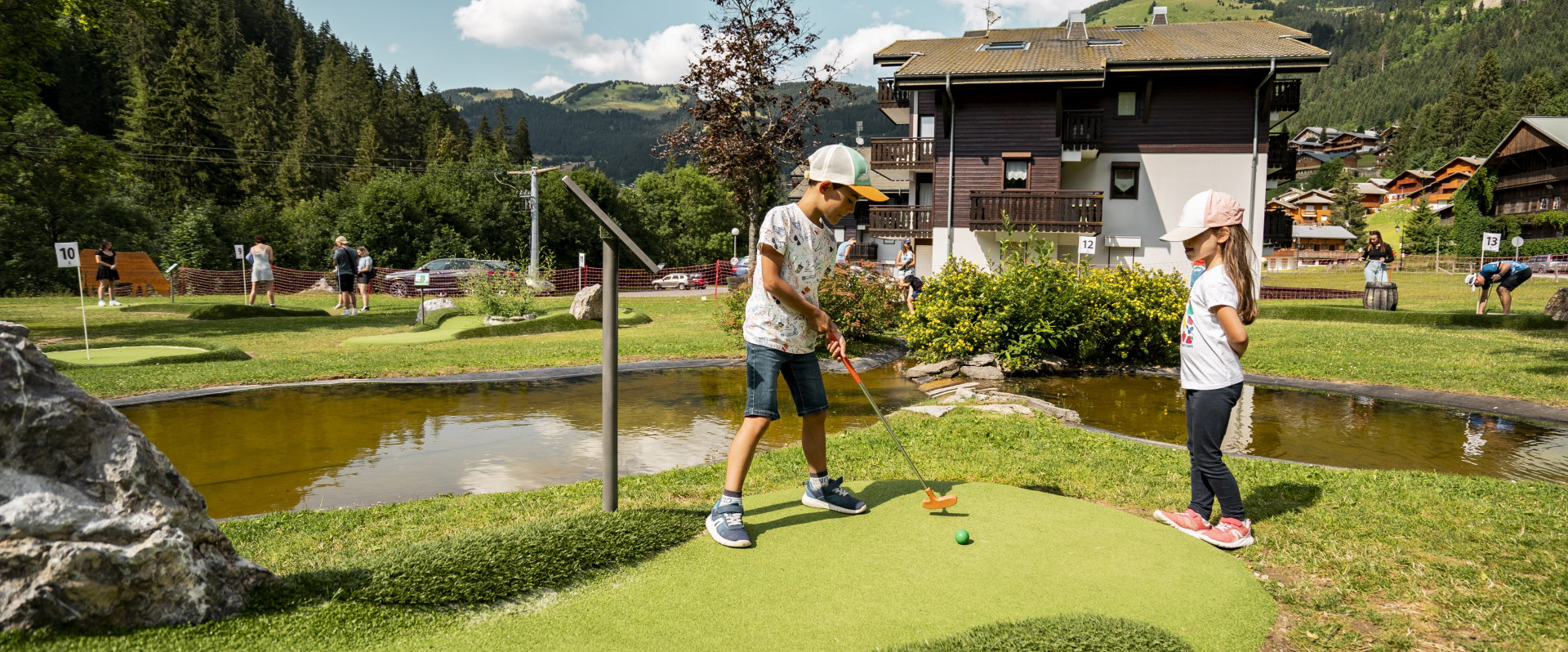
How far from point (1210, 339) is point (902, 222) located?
25.1 metres

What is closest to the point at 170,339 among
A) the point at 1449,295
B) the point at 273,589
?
the point at 273,589

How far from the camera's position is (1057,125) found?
26.2 metres

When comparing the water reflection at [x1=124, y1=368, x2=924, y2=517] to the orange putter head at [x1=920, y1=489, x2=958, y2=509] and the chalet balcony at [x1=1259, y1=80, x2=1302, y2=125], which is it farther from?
the chalet balcony at [x1=1259, y1=80, x2=1302, y2=125]

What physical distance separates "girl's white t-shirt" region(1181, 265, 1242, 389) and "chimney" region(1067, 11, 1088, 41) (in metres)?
30.2

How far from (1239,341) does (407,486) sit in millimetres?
5218

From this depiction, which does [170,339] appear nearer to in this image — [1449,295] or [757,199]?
[757,199]

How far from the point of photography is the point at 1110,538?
372cm

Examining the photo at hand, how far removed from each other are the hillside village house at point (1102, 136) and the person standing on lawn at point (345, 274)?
675 inches

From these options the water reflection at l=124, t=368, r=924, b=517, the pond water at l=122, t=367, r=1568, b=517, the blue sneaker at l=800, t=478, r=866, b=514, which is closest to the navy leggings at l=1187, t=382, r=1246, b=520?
the blue sneaker at l=800, t=478, r=866, b=514

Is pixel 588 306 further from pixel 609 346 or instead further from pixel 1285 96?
pixel 1285 96

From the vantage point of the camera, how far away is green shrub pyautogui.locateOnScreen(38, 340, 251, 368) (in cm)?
1049

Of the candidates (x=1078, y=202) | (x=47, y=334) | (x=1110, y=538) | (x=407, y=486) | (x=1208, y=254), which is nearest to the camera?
(x=1110, y=538)

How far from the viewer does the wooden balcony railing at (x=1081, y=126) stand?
86.1 ft

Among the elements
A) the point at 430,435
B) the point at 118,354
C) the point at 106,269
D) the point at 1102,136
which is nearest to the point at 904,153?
the point at 1102,136
